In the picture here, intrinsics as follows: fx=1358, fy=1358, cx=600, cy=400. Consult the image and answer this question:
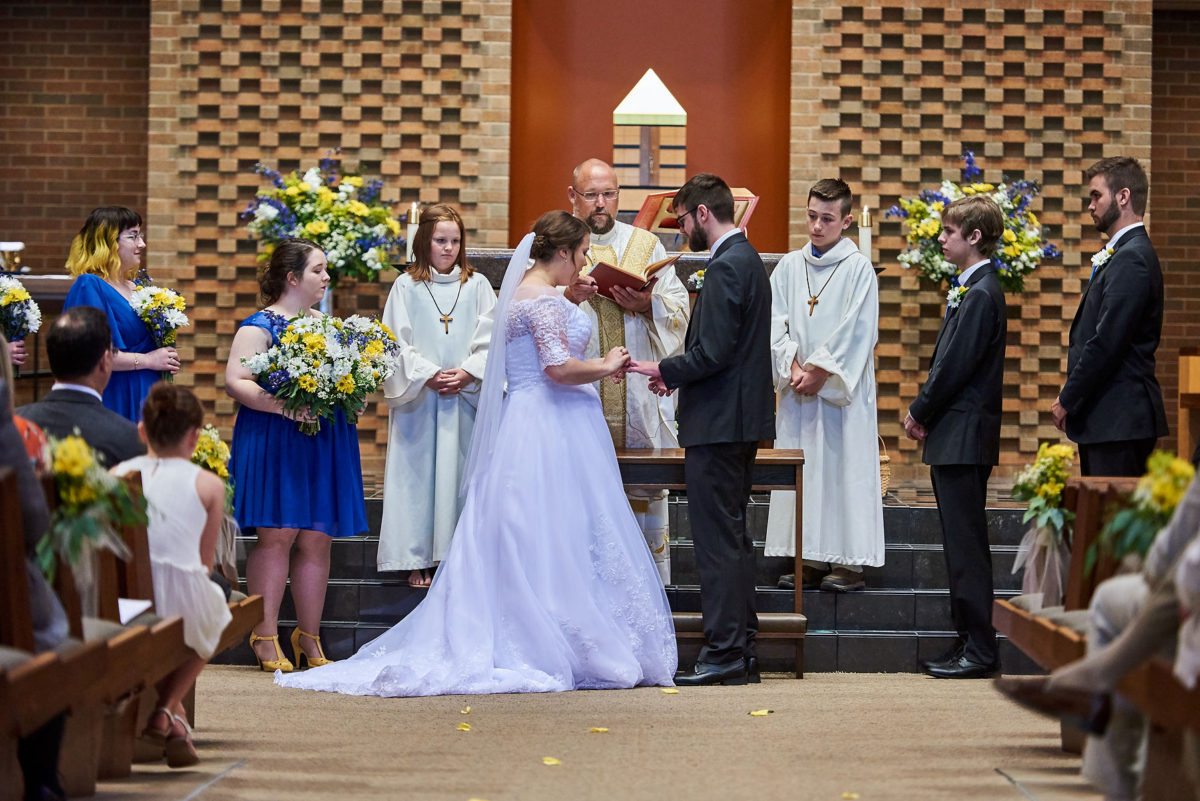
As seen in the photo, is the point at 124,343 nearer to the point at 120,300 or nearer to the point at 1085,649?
the point at 120,300

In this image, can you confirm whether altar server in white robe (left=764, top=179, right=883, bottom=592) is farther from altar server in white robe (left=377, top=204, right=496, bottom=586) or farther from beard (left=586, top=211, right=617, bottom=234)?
altar server in white robe (left=377, top=204, right=496, bottom=586)

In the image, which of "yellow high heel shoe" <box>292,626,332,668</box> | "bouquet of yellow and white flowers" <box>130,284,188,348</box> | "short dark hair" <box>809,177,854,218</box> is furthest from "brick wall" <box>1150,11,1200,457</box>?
"bouquet of yellow and white flowers" <box>130,284,188,348</box>

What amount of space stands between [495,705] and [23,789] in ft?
6.23

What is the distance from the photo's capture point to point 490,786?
11.9 ft

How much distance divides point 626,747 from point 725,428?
59.0 inches

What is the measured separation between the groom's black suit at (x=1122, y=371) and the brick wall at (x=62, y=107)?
713 cm

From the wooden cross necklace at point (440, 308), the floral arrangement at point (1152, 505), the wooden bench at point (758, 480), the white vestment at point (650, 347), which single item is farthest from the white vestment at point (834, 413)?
the floral arrangement at point (1152, 505)

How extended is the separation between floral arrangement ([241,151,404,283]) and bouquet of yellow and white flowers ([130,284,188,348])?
2.18 m

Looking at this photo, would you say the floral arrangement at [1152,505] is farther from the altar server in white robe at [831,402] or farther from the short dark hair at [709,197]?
the altar server in white robe at [831,402]

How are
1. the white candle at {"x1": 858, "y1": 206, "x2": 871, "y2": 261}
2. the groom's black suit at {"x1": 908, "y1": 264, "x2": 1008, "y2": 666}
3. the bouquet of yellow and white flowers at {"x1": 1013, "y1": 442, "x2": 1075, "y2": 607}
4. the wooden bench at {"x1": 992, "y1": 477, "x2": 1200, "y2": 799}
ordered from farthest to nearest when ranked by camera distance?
the white candle at {"x1": 858, "y1": 206, "x2": 871, "y2": 261}, the groom's black suit at {"x1": 908, "y1": 264, "x2": 1008, "y2": 666}, the bouquet of yellow and white flowers at {"x1": 1013, "y1": 442, "x2": 1075, "y2": 607}, the wooden bench at {"x1": 992, "y1": 477, "x2": 1200, "y2": 799}

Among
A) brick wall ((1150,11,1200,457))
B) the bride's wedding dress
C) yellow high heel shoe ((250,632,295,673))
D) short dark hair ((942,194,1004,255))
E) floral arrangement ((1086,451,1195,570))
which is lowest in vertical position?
Result: yellow high heel shoe ((250,632,295,673))

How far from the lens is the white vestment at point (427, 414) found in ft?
19.8

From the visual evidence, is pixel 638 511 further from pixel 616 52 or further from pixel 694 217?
pixel 616 52

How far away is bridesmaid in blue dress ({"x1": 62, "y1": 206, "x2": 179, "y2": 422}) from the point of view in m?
5.77
